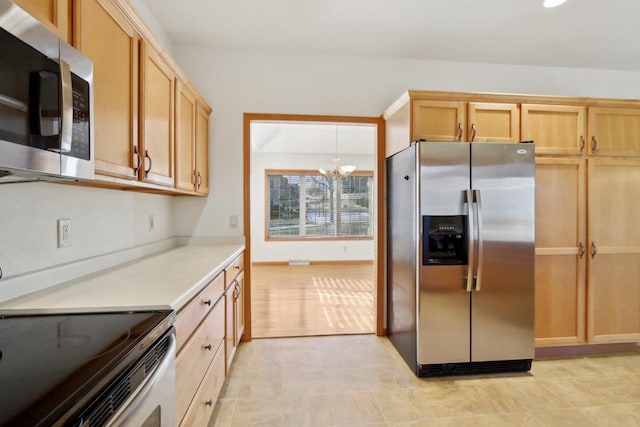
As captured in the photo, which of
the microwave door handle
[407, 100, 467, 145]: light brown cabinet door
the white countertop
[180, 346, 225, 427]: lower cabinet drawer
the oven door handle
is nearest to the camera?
the oven door handle

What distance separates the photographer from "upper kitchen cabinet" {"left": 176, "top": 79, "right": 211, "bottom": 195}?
2013mm

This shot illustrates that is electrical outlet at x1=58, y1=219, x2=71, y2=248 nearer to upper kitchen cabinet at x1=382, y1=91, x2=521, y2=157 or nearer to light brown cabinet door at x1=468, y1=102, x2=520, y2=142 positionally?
upper kitchen cabinet at x1=382, y1=91, x2=521, y2=157

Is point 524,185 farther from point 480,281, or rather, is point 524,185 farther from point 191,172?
point 191,172

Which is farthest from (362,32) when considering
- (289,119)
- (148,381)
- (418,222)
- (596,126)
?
(148,381)

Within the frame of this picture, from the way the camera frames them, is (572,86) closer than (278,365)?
No

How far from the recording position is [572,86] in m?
3.10

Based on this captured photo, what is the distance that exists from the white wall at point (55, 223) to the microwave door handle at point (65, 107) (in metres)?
0.53

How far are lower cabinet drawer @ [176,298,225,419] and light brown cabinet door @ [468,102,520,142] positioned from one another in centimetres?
228

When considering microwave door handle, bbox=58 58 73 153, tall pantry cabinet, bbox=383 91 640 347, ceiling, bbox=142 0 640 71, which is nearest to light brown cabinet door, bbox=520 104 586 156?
tall pantry cabinet, bbox=383 91 640 347

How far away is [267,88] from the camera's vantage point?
9.30 ft

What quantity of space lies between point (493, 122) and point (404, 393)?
218 centimetres

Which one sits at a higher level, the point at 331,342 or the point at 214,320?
the point at 214,320

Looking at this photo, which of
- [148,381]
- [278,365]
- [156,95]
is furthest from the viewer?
[278,365]

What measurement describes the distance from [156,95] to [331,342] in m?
2.44
